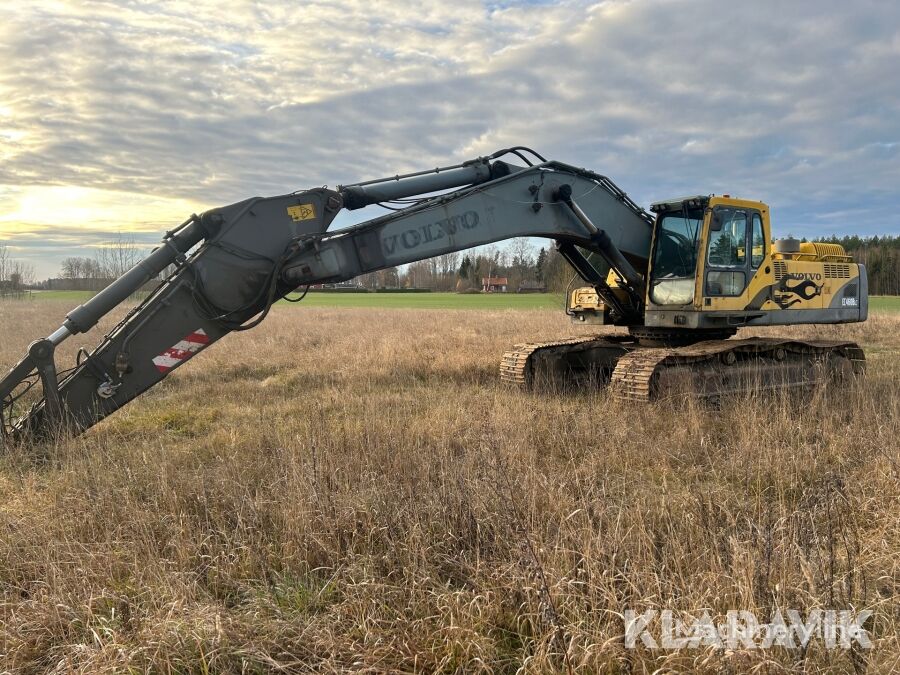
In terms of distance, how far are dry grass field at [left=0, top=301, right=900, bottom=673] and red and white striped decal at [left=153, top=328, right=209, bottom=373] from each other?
920 millimetres

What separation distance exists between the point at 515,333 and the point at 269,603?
17.4 meters

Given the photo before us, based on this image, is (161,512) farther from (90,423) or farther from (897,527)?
(897,527)

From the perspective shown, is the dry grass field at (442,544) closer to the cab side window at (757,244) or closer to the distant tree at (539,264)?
the cab side window at (757,244)

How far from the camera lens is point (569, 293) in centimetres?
1130

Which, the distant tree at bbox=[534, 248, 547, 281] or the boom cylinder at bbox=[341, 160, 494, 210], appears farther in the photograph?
the distant tree at bbox=[534, 248, 547, 281]

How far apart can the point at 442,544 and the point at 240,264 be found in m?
4.18

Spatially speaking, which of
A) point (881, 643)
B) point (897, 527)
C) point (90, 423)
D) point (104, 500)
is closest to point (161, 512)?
point (104, 500)

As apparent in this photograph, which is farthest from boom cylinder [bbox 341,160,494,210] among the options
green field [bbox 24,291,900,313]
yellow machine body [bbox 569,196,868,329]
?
green field [bbox 24,291,900,313]

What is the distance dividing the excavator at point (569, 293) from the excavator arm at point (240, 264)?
0.05 feet

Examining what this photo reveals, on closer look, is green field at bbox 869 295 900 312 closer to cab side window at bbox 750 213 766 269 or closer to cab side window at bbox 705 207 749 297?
cab side window at bbox 750 213 766 269

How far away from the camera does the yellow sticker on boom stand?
22.0ft

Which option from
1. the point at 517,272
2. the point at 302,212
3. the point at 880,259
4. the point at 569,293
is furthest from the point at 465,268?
the point at 302,212

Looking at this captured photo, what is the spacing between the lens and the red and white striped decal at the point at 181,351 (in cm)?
638

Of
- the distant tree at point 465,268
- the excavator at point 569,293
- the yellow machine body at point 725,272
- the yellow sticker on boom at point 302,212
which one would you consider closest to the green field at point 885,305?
the yellow machine body at point 725,272
